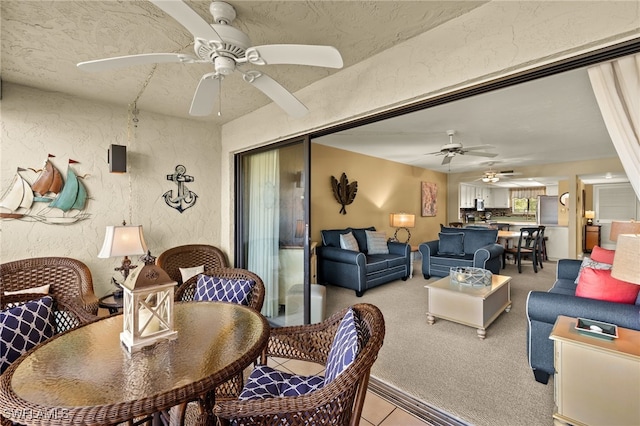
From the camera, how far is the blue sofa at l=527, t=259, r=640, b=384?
1.83 m

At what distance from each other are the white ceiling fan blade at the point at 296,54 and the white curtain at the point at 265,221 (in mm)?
1753

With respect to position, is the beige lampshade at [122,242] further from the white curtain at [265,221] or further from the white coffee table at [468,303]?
the white coffee table at [468,303]

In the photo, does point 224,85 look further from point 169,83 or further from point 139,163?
point 139,163

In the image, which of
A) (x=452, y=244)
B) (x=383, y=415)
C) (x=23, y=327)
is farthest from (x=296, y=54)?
(x=452, y=244)

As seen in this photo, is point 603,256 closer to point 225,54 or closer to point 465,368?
point 465,368

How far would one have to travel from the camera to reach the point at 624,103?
1.41 metres

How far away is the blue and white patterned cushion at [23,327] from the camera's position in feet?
4.76

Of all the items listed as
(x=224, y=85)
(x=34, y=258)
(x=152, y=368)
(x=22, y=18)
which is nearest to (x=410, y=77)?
(x=224, y=85)

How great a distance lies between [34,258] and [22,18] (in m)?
1.98

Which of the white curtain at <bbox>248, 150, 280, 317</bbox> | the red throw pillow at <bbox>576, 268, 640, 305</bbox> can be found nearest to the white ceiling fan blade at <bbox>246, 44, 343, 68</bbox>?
the white curtain at <bbox>248, 150, 280, 317</bbox>

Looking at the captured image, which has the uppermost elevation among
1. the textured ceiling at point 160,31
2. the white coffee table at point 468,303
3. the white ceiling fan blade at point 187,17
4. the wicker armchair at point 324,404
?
the textured ceiling at point 160,31

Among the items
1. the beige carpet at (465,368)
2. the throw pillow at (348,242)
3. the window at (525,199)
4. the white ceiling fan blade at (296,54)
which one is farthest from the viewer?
the window at (525,199)

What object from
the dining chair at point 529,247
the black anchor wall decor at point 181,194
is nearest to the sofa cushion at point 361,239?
the black anchor wall decor at point 181,194

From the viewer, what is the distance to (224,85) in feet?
8.57
